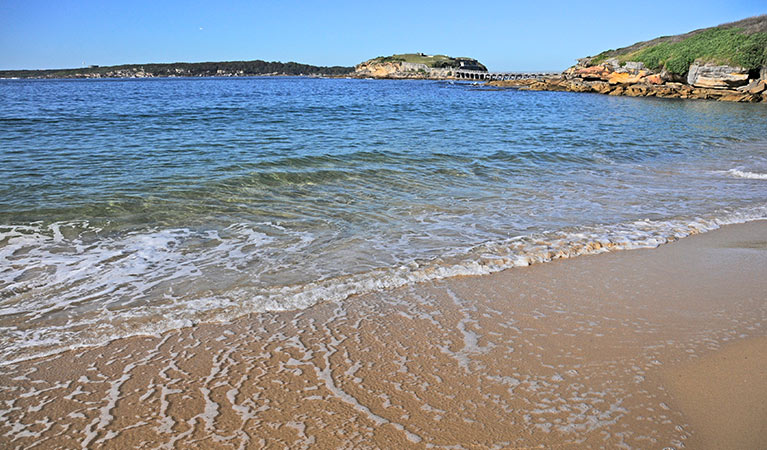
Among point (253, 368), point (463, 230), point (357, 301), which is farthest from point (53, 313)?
point (463, 230)

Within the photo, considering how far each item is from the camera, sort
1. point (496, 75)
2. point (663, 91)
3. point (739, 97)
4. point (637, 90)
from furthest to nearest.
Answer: point (496, 75), point (637, 90), point (663, 91), point (739, 97)

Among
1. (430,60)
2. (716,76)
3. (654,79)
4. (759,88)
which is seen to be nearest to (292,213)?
(759,88)

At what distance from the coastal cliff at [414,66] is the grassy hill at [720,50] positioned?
286 feet

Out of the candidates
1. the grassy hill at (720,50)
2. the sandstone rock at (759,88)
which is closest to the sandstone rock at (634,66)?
the grassy hill at (720,50)

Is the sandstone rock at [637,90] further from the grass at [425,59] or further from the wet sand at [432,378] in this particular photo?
the grass at [425,59]

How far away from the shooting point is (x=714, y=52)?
41469 mm

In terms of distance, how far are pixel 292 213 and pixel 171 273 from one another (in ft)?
A: 7.88

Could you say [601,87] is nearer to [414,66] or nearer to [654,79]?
[654,79]

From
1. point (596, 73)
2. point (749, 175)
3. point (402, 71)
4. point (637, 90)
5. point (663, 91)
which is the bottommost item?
point (749, 175)

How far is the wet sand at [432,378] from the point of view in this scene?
7.82 ft

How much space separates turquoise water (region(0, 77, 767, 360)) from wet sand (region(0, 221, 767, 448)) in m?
0.50

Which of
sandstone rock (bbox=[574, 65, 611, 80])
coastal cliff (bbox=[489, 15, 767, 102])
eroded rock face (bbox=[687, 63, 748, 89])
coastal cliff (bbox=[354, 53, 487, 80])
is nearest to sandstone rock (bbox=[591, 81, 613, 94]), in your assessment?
coastal cliff (bbox=[489, 15, 767, 102])

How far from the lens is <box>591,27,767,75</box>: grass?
3862cm

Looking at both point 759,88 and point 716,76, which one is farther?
point 716,76
